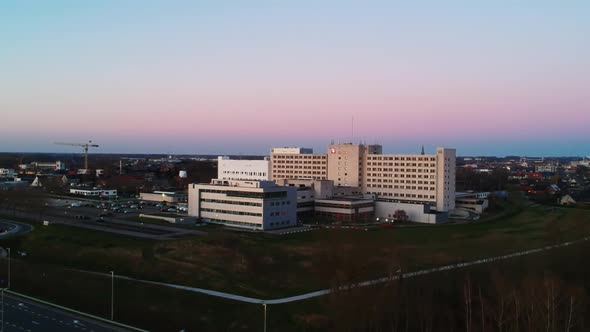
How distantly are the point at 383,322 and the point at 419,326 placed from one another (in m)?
1.59

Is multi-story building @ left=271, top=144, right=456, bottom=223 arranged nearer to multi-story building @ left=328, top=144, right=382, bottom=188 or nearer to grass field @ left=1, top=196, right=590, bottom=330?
multi-story building @ left=328, top=144, right=382, bottom=188

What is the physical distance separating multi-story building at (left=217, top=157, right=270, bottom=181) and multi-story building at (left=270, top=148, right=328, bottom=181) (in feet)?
5.14

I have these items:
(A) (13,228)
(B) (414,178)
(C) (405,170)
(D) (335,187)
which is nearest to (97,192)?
(A) (13,228)

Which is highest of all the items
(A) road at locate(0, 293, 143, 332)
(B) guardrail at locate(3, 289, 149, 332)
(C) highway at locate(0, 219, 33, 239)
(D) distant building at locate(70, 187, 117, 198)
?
(D) distant building at locate(70, 187, 117, 198)

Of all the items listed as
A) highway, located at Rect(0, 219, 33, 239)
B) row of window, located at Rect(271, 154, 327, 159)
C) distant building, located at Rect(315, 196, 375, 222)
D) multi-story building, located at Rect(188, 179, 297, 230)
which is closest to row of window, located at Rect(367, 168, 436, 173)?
distant building, located at Rect(315, 196, 375, 222)

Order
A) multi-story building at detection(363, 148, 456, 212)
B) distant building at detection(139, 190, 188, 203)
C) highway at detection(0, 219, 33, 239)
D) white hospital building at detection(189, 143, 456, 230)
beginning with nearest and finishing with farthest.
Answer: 1. highway at detection(0, 219, 33, 239)
2. white hospital building at detection(189, 143, 456, 230)
3. multi-story building at detection(363, 148, 456, 212)
4. distant building at detection(139, 190, 188, 203)

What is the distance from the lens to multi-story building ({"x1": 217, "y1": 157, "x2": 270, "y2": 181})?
74000 millimetres

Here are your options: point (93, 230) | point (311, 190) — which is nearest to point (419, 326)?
point (93, 230)

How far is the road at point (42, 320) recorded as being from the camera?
22828 millimetres

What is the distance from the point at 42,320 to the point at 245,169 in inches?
2028

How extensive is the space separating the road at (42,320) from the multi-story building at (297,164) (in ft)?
156

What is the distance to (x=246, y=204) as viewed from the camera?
49.4 m

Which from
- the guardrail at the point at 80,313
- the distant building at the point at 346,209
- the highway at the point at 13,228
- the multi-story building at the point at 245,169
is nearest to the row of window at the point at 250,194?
the distant building at the point at 346,209

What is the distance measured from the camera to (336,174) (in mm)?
68562
